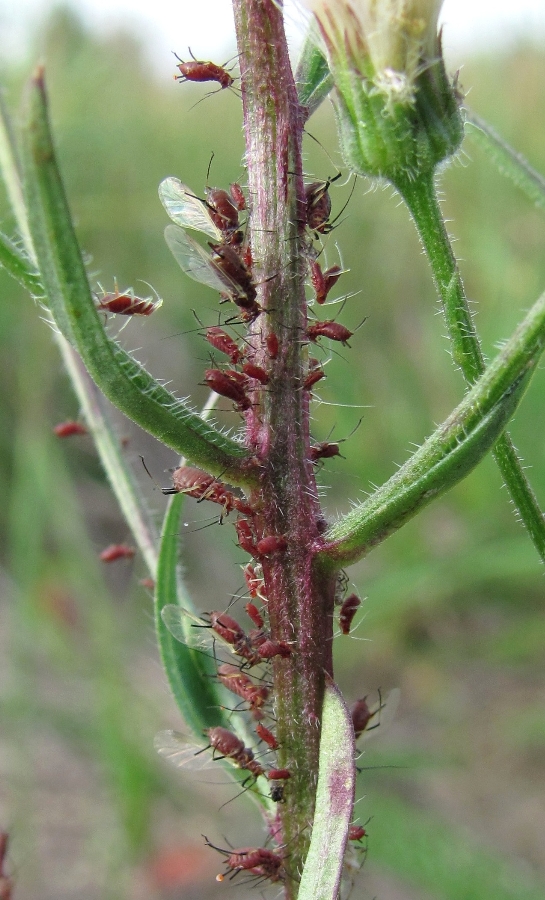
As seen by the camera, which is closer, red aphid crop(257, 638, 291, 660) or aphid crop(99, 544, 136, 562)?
red aphid crop(257, 638, 291, 660)

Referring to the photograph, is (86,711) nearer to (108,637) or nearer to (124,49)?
(108,637)

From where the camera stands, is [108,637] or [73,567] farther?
[73,567]

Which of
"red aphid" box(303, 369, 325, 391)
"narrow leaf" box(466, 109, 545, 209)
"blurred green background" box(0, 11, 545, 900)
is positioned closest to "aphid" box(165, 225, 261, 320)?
"red aphid" box(303, 369, 325, 391)

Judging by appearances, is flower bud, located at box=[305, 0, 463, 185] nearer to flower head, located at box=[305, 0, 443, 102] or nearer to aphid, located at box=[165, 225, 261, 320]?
flower head, located at box=[305, 0, 443, 102]

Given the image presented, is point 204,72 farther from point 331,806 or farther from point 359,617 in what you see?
point 359,617

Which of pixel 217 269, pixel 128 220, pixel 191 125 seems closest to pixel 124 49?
pixel 191 125

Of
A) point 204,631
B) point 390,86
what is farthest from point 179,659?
point 390,86

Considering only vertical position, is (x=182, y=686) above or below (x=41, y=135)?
below
